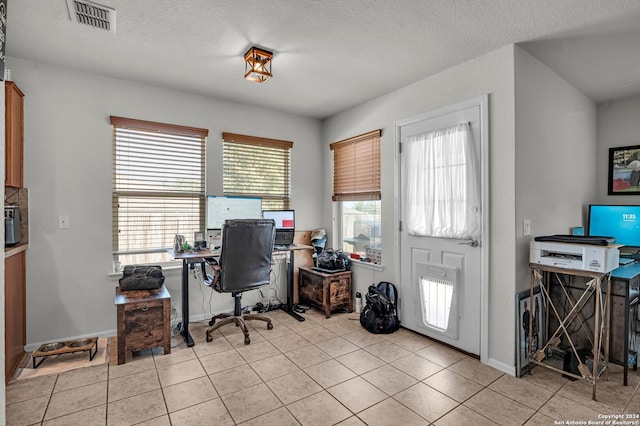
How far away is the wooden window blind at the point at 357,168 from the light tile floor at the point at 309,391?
181 cm

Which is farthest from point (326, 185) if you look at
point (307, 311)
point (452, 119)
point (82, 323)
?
point (82, 323)

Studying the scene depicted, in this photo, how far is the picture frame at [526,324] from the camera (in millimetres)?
2549

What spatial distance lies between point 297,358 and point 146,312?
4.39 feet

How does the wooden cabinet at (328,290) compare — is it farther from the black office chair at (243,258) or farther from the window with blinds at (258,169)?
the window with blinds at (258,169)

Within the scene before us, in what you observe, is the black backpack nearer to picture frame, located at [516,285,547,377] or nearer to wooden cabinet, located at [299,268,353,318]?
wooden cabinet, located at [299,268,353,318]

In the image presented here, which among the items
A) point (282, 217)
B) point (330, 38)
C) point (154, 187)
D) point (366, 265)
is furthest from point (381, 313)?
point (154, 187)

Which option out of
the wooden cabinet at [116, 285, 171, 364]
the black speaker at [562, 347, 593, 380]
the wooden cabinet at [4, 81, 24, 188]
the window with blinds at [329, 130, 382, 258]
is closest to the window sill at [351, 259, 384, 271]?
the window with blinds at [329, 130, 382, 258]

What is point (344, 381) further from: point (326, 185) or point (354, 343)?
point (326, 185)

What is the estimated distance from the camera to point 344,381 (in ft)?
7.99

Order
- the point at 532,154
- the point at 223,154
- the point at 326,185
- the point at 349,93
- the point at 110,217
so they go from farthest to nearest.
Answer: the point at 326,185, the point at 223,154, the point at 349,93, the point at 110,217, the point at 532,154

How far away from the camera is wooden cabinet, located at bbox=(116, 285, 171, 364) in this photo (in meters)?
2.69

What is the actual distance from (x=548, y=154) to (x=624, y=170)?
1543 millimetres

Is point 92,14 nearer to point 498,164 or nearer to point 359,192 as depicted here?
point 359,192

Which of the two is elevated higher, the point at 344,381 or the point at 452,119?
the point at 452,119
